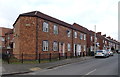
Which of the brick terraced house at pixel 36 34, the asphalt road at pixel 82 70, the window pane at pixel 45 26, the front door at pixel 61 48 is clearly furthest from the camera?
the front door at pixel 61 48

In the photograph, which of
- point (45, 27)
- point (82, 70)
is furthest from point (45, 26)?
point (82, 70)

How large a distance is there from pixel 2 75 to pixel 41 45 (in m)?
11.3

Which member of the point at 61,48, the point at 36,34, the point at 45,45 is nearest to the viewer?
the point at 36,34

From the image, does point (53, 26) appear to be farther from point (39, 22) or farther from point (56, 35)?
point (39, 22)

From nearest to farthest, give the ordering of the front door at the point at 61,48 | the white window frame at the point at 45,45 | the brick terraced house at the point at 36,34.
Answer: the brick terraced house at the point at 36,34
the white window frame at the point at 45,45
the front door at the point at 61,48

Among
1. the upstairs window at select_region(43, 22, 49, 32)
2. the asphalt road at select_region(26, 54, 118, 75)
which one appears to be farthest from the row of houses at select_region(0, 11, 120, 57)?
the asphalt road at select_region(26, 54, 118, 75)

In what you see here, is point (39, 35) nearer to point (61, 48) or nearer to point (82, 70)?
point (61, 48)

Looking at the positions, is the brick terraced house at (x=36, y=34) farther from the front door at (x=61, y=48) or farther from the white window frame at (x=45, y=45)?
the front door at (x=61, y=48)

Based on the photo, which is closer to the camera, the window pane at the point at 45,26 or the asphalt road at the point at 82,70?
the asphalt road at the point at 82,70

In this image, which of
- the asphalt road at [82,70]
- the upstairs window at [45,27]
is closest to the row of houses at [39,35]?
the upstairs window at [45,27]

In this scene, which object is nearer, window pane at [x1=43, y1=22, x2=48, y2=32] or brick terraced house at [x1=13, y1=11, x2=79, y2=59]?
brick terraced house at [x1=13, y1=11, x2=79, y2=59]

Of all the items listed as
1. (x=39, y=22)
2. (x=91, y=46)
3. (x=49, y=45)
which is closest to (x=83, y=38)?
(x=91, y=46)

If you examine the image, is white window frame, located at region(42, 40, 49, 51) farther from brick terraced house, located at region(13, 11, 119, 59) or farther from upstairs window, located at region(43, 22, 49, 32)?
upstairs window, located at region(43, 22, 49, 32)

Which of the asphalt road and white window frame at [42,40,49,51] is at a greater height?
white window frame at [42,40,49,51]
